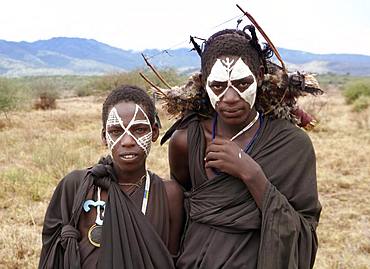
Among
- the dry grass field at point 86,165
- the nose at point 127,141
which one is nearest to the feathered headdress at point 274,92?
the nose at point 127,141

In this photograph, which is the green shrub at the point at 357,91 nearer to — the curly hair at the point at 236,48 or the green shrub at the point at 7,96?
the green shrub at the point at 7,96

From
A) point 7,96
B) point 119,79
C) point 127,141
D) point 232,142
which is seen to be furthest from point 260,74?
point 119,79

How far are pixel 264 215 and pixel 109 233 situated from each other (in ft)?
2.23

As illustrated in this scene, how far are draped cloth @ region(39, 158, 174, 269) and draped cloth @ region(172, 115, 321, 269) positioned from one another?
0.17 meters

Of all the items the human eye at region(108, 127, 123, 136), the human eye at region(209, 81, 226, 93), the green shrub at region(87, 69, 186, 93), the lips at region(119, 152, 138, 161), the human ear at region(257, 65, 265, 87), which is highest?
the human ear at region(257, 65, 265, 87)

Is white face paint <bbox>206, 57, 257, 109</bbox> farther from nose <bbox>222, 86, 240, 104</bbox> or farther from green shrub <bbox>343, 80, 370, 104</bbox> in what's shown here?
green shrub <bbox>343, 80, 370, 104</bbox>

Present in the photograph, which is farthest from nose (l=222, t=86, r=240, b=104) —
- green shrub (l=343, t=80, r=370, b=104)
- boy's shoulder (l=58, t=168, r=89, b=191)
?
green shrub (l=343, t=80, r=370, b=104)

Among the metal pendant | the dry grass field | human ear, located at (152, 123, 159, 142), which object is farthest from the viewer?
the dry grass field

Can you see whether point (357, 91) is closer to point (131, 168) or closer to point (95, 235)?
point (131, 168)

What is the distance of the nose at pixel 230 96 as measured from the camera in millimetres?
2203

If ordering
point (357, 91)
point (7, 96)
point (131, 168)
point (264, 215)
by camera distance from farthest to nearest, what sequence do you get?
point (357, 91) → point (7, 96) → point (131, 168) → point (264, 215)

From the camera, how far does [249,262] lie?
7.00ft

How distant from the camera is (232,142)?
2.22m

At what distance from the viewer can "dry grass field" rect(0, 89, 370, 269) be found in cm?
504
